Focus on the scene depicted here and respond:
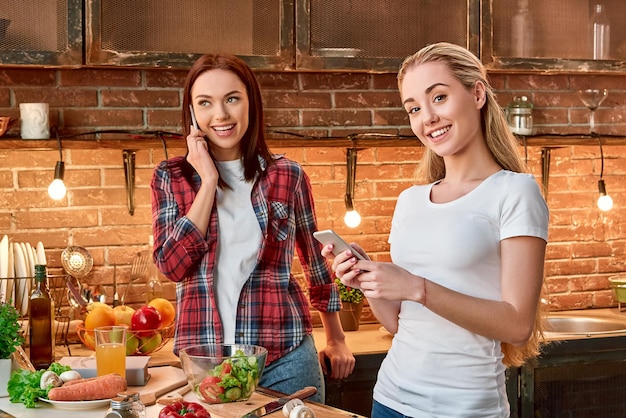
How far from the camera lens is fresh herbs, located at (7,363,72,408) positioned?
2.30 metres

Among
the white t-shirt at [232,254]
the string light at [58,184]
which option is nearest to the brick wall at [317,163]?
the string light at [58,184]

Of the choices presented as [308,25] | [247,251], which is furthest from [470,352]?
[308,25]

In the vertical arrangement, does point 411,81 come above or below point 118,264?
above

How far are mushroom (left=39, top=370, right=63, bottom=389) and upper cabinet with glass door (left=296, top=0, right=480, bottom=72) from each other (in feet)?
5.34

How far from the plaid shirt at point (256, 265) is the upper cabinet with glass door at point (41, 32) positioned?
2.52 ft

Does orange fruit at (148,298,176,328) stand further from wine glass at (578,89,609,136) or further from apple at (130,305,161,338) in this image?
wine glass at (578,89,609,136)

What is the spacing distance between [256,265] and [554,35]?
1.82m

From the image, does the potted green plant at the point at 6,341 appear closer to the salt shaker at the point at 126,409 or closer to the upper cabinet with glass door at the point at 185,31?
the salt shaker at the point at 126,409

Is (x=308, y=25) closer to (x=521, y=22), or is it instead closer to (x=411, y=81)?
(x=521, y=22)

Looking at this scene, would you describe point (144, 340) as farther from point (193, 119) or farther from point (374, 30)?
point (374, 30)

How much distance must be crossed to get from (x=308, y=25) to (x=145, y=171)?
0.84 m

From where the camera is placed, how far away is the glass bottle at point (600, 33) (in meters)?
3.94

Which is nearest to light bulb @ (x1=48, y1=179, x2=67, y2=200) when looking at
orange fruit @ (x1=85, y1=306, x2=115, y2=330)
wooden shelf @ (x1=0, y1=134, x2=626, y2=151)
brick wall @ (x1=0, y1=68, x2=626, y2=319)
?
wooden shelf @ (x1=0, y1=134, x2=626, y2=151)

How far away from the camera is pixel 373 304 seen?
7.59 feet
